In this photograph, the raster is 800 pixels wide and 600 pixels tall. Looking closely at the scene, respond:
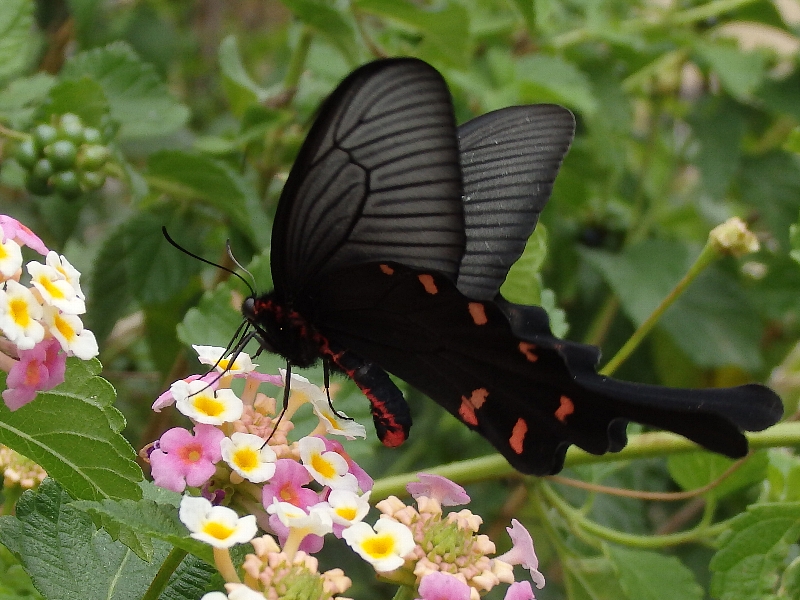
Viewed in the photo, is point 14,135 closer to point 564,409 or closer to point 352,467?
point 352,467

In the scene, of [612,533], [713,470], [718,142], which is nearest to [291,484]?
[612,533]

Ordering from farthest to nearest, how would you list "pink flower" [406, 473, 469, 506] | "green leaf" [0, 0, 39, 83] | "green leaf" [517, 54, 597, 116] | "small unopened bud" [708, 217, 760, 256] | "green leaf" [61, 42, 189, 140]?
"green leaf" [517, 54, 597, 116] < "green leaf" [61, 42, 189, 140] < "green leaf" [0, 0, 39, 83] < "small unopened bud" [708, 217, 760, 256] < "pink flower" [406, 473, 469, 506]

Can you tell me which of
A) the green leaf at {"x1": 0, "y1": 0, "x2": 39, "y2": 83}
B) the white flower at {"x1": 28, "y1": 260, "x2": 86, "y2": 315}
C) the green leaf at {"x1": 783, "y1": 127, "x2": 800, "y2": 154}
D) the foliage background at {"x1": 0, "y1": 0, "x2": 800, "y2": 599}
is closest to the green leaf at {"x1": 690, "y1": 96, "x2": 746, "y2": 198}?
the foliage background at {"x1": 0, "y1": 0, "x2": 800, "y2": 599}

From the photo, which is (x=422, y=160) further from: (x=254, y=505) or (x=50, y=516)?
(x=50, y=516)

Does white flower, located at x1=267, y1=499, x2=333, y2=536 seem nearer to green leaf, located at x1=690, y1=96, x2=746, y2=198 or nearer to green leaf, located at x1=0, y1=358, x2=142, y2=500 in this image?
green leaf, located at x1=0, y1=358, x2=142, y2=500

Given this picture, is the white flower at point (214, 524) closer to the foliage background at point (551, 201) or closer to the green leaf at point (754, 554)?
the foliage background at point (551, 201)

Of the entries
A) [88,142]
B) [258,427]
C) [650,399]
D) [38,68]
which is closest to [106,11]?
[38,68]
